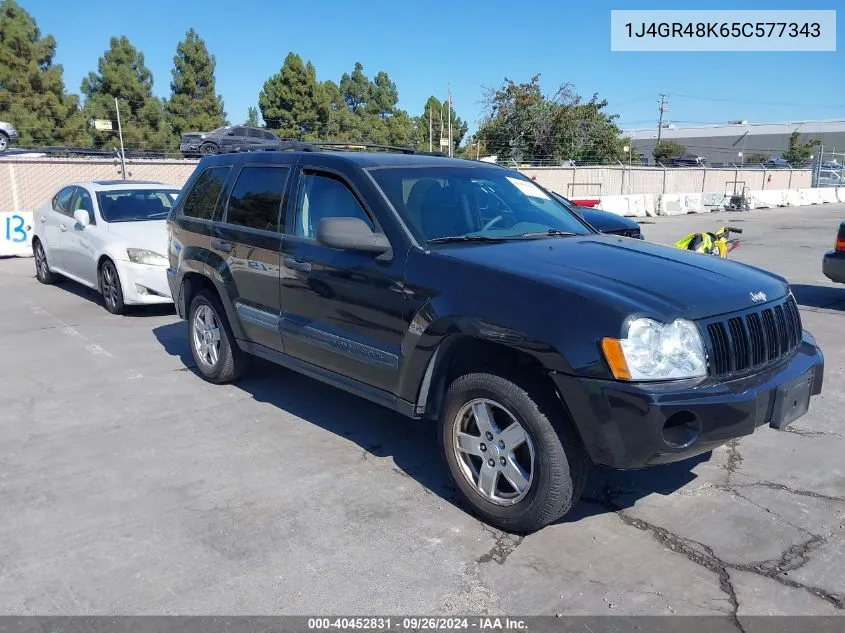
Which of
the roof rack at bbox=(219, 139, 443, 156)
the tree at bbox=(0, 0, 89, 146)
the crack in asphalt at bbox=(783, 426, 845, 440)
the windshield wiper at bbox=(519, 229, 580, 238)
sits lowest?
the crack in asphalt at bbox=(783, 426, 845, 440)

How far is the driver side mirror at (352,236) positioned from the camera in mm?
3977

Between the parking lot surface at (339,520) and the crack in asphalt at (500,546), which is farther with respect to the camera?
the crack in asphalt at (500,546)

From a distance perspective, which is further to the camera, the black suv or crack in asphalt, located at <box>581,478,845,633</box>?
the black suv

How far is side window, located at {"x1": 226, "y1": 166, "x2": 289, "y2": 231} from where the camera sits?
194 inches

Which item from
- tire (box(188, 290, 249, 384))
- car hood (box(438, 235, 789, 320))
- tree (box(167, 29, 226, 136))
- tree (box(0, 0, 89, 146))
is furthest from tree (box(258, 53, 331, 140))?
car hood (box(438, 235, 789, 320))

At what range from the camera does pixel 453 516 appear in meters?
3.74

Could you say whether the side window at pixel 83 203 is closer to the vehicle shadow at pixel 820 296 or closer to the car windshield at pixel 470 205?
the car windshield at pixel 470 205

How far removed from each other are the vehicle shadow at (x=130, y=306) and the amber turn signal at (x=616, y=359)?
6.98m

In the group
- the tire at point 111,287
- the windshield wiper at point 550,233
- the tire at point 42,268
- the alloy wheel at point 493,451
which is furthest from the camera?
the tire at point 42,268

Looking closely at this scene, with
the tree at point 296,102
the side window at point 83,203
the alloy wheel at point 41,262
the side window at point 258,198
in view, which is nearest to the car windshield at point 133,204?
the side window at point 83,203

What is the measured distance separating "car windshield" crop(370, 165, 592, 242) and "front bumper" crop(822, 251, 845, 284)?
5.33 m

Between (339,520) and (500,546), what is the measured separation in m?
0.85

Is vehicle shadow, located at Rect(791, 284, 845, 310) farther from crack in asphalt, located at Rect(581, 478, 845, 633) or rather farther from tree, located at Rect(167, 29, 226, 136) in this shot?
tree, located at Rect(167, 29, 226, 136)

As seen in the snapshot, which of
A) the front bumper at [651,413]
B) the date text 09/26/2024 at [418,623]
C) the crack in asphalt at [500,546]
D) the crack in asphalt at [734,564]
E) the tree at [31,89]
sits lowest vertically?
the crack in asphalt at [734,564]
